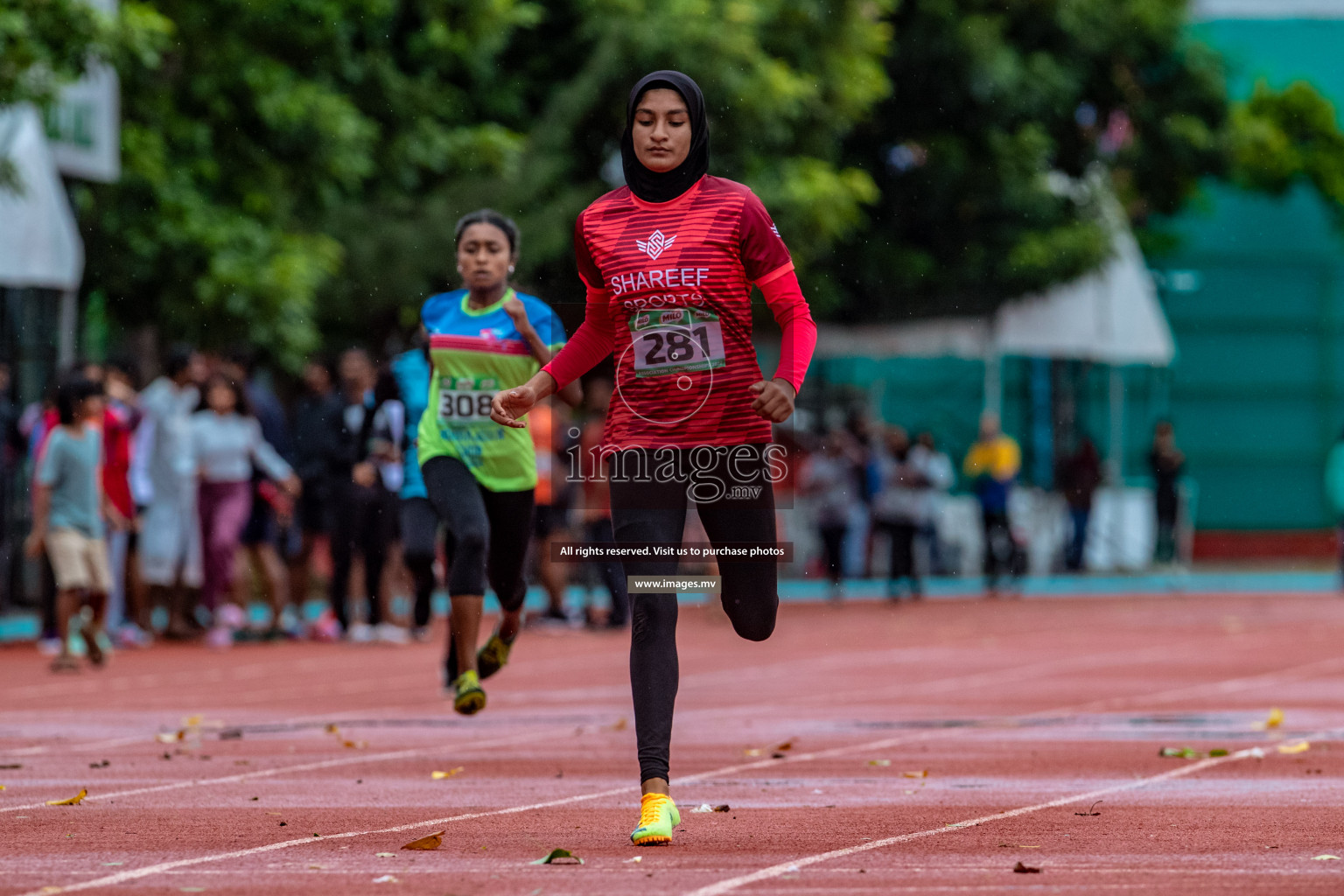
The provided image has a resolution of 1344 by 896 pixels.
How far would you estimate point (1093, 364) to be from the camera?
38.0 m

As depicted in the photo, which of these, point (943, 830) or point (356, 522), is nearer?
point (943, 830)

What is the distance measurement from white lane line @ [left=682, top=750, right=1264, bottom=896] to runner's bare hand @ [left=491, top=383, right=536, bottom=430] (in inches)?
59.5

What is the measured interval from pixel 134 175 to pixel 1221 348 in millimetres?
23930

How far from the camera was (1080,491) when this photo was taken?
3038 centimetres

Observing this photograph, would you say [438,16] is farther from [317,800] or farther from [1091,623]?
[317,800]

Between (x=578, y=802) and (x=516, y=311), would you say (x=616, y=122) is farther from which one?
(x=578, y=802)

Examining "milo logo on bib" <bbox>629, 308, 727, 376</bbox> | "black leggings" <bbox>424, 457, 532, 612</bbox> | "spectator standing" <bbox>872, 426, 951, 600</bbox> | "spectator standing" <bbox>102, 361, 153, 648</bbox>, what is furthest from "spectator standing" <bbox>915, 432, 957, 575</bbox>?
"milo logo on bib" <bbox>629, 308, 727, 376</bbox>

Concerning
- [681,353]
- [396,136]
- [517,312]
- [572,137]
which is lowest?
[681,353]

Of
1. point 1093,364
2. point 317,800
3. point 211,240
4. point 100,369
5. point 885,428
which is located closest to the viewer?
point 317,800

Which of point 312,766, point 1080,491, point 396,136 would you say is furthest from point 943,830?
point 1080,491

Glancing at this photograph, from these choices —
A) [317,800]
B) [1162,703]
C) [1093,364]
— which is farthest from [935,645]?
[1093,364]

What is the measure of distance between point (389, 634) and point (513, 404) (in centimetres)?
1205

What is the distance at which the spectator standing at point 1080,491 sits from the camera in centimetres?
3041

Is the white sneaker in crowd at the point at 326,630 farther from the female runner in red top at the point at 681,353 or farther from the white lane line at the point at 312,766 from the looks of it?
the female runner in red top at the point at 681,353
